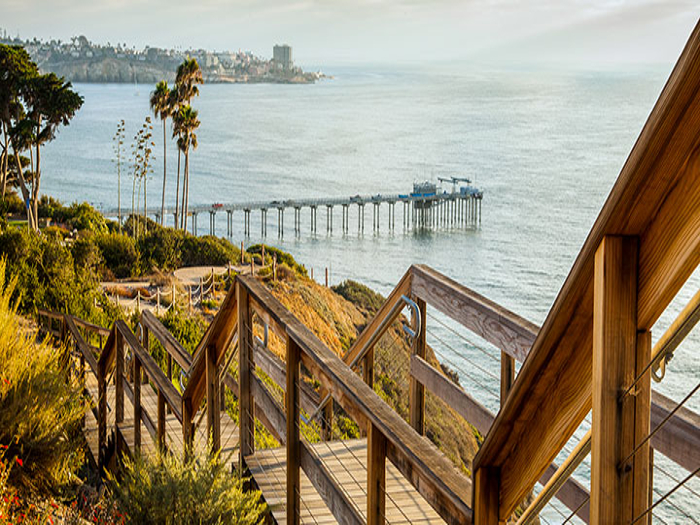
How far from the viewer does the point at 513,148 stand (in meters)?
83.4

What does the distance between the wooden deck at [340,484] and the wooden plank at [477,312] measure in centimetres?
56

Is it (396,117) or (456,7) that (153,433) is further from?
(396,117)

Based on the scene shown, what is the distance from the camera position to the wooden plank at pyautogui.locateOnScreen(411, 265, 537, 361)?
99.7 inches

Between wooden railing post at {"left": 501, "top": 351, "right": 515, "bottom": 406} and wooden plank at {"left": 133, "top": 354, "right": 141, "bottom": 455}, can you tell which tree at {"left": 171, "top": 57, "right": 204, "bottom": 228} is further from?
wooden railing post at {"left": 501, "top": 351, "right": 515, "bottom": 406}

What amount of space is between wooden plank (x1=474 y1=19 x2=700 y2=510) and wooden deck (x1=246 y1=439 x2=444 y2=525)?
4.15 ft

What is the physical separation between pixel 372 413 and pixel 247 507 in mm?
1091

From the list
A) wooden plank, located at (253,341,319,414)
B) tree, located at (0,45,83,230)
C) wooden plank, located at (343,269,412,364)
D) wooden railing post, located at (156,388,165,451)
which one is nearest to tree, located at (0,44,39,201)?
tree, located at (0,45,83,230)

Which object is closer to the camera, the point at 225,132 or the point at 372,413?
the point at 372,413

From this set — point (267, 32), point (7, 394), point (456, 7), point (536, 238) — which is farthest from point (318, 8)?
point (7, 394)

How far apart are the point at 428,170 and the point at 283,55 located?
377ft

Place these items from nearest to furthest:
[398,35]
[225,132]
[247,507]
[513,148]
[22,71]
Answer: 1. [247,507]
2. [22,71]
3. [513,148]
4. [225,132]
5. [398,35]

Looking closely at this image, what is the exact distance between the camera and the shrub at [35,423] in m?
3.81

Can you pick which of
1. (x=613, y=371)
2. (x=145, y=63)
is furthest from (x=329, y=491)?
(x=145, y=63)

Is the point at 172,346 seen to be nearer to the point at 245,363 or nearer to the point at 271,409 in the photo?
the point at 245,363
